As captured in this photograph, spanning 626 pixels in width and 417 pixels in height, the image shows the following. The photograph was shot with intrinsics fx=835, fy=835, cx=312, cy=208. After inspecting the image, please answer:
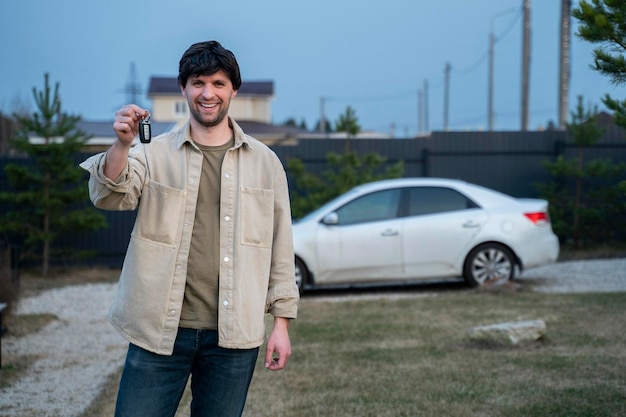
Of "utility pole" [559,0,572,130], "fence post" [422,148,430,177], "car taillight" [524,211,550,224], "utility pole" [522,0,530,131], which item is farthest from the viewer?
"utility pole" [522,0,530,131]

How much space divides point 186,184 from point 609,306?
6974 millimetres

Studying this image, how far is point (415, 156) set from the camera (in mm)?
16047

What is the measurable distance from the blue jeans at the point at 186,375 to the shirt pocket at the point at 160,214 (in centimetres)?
35

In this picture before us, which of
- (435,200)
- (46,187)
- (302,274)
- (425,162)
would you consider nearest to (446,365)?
(302,274)

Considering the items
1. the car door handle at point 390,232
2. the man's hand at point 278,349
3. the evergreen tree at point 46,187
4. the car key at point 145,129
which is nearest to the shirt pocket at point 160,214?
the car key at point 145,129

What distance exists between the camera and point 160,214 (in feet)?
9.71

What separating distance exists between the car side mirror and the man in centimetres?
745

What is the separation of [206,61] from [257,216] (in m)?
0.59

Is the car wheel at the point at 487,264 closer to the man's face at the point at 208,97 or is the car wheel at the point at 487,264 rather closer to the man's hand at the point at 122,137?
the man's face at the point at 208,97

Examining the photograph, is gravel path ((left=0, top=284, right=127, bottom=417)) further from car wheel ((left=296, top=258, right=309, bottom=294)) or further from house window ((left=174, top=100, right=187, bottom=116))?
house window ((left=174, top=100, right=187, bottom=116))

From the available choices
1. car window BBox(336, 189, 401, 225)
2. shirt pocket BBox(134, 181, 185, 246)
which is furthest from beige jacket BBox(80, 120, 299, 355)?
car window BBox(336, 189, 401, 225)

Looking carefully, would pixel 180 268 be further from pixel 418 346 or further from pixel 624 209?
pixel 624 209

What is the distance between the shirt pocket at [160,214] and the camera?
116 inches

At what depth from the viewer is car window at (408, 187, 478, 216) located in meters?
10.9
